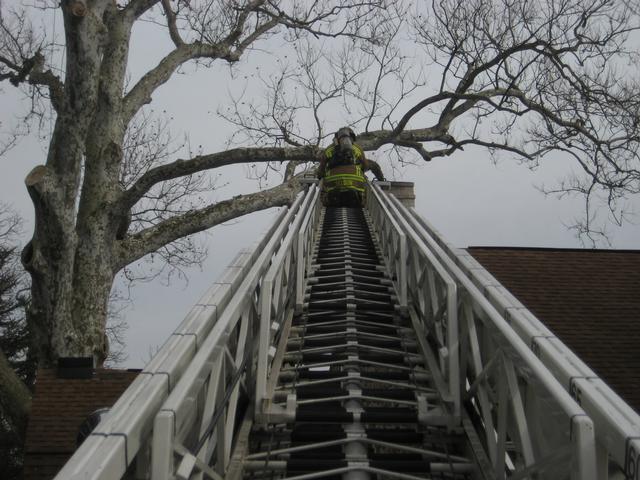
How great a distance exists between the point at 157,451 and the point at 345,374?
108 inches

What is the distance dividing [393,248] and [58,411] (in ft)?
16.2

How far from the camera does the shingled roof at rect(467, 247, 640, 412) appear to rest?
9.05 meters

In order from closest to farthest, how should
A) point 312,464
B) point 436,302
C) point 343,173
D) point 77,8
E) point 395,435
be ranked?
point 312,464 → point 395,435 → point 436,302 → point 77,8 → point 343,173

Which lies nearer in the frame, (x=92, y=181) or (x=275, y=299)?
(x=275, y=299)

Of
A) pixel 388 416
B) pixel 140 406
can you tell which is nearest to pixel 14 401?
pixel 388 416

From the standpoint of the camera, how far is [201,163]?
45.5 feet

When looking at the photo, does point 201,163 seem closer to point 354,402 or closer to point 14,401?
point 14,401

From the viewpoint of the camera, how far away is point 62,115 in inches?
474

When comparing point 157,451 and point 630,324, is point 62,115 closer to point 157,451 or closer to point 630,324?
point 630,324

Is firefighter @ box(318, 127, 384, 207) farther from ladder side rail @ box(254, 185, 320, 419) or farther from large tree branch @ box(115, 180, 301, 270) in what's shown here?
ladder side rail @ box(254, 185, 320, 419)

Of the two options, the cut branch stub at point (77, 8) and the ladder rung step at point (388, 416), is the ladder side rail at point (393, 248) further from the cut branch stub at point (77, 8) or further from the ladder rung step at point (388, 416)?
the cut branch stub at point (77, 8)

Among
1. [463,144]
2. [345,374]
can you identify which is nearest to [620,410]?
[345,374]

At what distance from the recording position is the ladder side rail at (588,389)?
8.53 feet

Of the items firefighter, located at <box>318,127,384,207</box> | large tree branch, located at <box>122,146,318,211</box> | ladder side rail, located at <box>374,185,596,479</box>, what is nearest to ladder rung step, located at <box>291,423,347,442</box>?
ladder side rail, located at <box>374,185,596,479</box>
